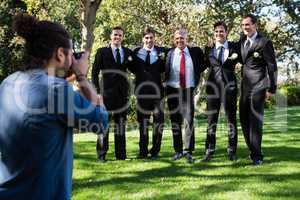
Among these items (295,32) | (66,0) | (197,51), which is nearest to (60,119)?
(197,51)

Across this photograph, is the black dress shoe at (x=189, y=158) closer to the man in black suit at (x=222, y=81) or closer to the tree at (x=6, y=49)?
the man in black suit at (x=222, y=81)

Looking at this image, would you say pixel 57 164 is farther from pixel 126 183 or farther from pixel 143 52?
pixel 143 52

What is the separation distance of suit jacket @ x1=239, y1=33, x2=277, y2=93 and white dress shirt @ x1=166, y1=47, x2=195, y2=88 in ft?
2.84

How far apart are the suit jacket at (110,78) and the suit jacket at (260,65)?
1.99 meters

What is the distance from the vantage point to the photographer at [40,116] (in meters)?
2.08

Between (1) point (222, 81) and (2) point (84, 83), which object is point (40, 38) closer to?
(2) point (84, 83)

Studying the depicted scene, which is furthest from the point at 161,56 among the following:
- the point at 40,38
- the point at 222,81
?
the point at 40,38

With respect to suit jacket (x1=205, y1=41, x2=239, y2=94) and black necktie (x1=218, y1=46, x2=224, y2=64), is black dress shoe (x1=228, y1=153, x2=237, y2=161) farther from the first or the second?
black necktie (x1=218, y1=46, x2=224, y2=64)

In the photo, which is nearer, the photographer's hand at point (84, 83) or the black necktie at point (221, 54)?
the photographer's hand at point (84, 83)

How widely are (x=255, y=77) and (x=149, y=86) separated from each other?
1.77m

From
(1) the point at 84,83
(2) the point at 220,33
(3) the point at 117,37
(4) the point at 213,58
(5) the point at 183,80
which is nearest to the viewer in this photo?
(1) the point at 84,83

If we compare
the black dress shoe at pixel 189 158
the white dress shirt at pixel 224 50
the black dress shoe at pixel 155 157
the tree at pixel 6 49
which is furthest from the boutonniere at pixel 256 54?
the tree at pixel 6 49

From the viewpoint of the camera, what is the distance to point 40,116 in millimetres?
2086

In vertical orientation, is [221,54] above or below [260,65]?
above
